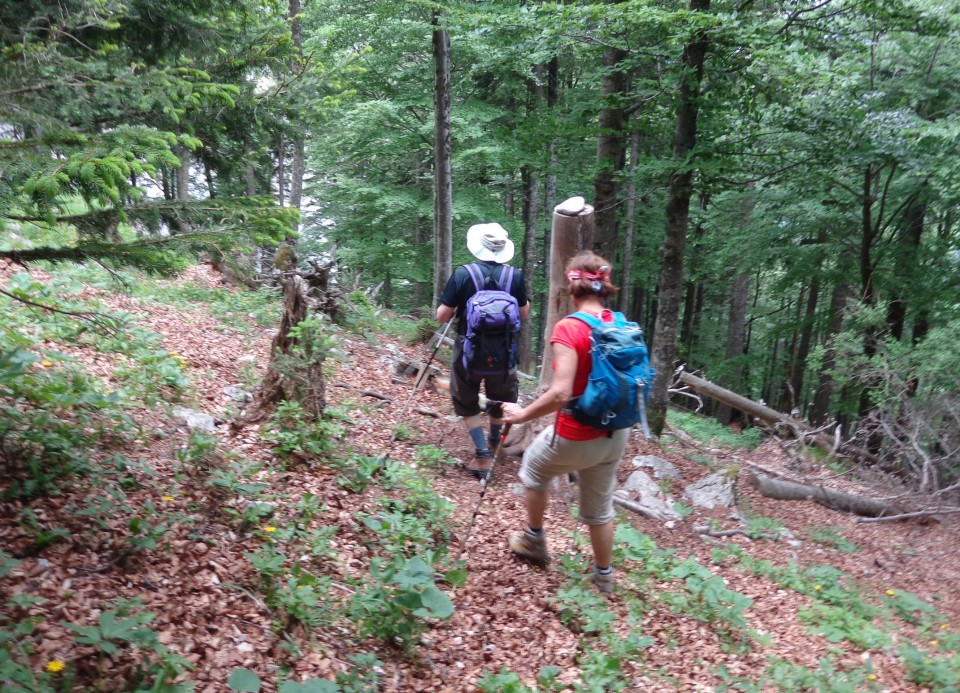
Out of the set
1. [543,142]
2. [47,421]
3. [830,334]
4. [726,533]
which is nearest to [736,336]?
[830,334]

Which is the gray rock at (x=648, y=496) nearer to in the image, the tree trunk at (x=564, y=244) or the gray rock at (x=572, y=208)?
the tree trunk at (x=564, y=244)

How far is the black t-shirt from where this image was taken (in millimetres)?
5105

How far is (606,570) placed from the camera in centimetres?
423

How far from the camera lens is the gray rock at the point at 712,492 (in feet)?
22.4

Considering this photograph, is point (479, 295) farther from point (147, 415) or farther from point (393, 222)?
point (393, 222)

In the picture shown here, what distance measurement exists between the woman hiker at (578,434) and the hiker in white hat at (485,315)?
1.23 metres

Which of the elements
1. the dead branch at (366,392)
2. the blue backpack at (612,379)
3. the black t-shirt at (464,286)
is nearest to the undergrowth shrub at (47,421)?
the dead branch at (366,392)

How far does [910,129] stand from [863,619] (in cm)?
633

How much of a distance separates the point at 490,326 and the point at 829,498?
6088 mm

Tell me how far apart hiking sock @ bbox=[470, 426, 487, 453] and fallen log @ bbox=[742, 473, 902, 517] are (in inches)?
177

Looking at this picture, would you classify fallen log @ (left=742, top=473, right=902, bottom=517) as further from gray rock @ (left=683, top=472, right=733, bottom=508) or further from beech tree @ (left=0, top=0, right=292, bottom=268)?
beech tree @ (left=0, top=0, right=292, bottom=268)

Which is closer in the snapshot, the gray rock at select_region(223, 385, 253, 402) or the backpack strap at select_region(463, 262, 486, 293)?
the backpack strap at select_region(463, 262, 486, 293)

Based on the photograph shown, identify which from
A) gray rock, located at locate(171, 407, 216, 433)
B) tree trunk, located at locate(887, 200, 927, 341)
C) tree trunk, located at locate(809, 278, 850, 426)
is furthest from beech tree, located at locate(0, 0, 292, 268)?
tree trunk, located at locate(809, 278, 850, 426)

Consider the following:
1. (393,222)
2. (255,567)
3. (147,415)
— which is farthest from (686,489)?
(393,222)
